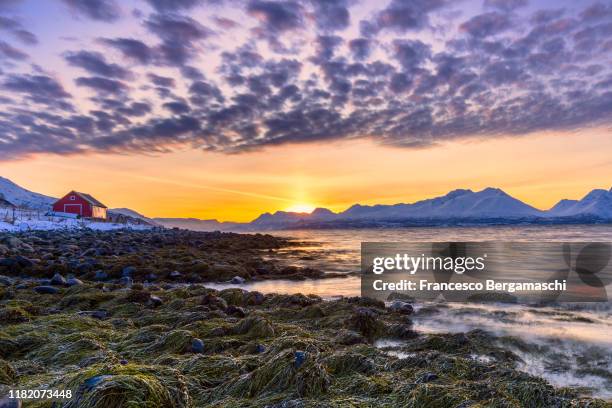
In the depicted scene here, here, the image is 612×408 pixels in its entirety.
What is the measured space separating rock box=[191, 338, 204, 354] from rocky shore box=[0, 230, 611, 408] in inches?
0.5

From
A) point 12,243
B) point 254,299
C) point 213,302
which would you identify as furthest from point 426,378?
point 12,243

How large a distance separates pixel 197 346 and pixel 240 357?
2.89 feet

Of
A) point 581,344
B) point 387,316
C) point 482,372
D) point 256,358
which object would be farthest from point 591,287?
point 256,358

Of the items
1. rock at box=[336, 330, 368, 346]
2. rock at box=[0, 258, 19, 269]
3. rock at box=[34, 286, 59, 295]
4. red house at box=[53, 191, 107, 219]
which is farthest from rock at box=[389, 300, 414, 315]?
red house at box=[53, 191, 107, 219]

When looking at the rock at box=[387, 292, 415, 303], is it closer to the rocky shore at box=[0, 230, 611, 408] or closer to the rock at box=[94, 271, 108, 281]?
the rocky shore at box=[0, 230, 611, 408]

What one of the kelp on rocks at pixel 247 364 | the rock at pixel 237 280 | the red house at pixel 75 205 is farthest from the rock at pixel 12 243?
the red house at pixel 75 205

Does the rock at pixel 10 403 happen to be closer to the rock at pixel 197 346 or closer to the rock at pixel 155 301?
the rock at pixel 197 346

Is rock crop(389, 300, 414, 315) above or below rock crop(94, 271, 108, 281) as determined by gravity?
below

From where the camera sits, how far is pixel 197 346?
17.6 ft

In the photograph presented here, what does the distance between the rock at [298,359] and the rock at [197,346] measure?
159 centimetres

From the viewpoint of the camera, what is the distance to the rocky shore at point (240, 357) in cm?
371

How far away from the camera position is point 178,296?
9281mm

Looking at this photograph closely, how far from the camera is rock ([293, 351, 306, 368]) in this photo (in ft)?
14.1

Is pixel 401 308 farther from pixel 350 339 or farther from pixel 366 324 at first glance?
pixel 350 339
